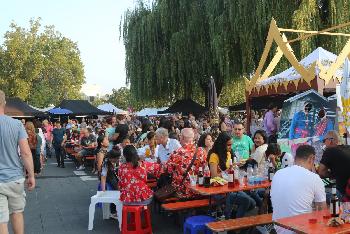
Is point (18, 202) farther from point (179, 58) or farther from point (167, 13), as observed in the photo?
point (167, 13)

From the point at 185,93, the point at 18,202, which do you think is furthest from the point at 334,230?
the point at 185,93

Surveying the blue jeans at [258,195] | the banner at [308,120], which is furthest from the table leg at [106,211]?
the banner at [308,120]

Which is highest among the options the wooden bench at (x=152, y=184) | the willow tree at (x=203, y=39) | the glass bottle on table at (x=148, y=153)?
the willow tree at (x=203, y=39)

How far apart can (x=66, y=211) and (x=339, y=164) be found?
5.63 m

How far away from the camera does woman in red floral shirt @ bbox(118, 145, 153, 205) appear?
6.37 metres

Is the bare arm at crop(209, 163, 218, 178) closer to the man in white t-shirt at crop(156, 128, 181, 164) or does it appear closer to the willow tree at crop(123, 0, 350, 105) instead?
the man in white t-shirt at crop(156, 128, 181, 164)

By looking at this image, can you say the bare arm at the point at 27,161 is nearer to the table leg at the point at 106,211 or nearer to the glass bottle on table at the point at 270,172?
the table leg at the point at 106,211

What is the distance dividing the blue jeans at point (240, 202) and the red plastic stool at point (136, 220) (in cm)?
122

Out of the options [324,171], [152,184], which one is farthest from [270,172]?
[152,184]

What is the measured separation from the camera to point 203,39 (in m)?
20.6

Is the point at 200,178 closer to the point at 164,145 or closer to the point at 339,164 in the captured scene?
the point at 164,145

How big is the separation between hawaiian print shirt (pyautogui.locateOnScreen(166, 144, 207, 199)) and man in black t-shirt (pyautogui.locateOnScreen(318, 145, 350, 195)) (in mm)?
2519

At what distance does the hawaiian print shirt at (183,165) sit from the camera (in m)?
6.48

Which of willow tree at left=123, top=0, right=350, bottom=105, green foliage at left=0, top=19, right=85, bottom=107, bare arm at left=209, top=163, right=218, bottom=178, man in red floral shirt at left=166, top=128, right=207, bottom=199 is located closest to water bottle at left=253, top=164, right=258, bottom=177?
bare arm at left=209, top=163, right=218, bottom=178
